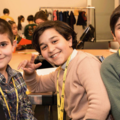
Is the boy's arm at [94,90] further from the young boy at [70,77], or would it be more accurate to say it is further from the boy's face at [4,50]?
the boy's face at [4,50]

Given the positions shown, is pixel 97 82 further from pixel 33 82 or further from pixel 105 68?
pixel 33 82

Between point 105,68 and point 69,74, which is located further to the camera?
point 69,74

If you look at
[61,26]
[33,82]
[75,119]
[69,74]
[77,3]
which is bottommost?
[75,119]

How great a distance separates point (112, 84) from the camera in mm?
755

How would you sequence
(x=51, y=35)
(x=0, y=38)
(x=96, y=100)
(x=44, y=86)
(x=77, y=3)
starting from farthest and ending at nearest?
(x=77, y=3) → (x=44, y=86) → (x=51, y=35) → (x=0, y=38) → (x=96, y=100)

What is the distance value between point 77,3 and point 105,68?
5.53m

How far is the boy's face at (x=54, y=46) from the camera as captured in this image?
3.03ft

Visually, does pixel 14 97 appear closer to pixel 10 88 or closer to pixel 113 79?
pixel 10 88

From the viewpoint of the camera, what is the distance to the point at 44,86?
3.57 ft

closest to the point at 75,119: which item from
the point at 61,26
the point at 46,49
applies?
the point at 46,49

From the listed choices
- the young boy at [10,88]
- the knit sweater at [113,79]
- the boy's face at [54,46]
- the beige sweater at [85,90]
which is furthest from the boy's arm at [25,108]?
the knit sweater at [113,79]

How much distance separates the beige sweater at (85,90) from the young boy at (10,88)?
0.49 feet

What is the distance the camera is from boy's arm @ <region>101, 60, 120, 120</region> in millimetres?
719

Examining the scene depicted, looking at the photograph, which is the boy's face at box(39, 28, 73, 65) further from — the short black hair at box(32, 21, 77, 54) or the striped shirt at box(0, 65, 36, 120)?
the striped shirt at box(0, 65, 36, 120)
